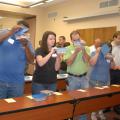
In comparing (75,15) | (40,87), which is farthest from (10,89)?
(75,15)

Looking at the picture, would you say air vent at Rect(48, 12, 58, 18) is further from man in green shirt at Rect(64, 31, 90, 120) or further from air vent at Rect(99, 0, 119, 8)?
man in green shirt at Rect(64, 31, 90, 120)

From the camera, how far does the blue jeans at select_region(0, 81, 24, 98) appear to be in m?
2.56

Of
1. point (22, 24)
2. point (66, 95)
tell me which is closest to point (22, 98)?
point (66, 95)

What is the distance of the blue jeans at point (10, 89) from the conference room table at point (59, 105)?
12 centimetres

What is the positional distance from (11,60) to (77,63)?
1096 mm

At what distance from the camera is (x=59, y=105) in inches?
98.7

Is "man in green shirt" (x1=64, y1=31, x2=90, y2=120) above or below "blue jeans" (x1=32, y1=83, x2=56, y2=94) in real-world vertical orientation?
above

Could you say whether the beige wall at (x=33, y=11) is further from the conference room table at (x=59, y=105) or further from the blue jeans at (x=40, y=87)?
the conference room table at (x=59, y=105)

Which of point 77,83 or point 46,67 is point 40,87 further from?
point 77,83

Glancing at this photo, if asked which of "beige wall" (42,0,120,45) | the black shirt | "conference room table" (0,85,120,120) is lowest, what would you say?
"conference room table" (0,85,120,120)

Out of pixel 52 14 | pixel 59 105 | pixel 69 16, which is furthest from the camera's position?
pixel 52 14

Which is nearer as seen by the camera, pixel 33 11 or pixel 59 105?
pixel 59 105

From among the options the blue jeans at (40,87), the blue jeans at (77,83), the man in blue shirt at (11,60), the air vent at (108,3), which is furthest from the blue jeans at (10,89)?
the air vent at (108,3)

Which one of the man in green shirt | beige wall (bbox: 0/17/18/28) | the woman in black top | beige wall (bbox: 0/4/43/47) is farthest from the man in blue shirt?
beige wall (bbox: 0/17/18/28)
